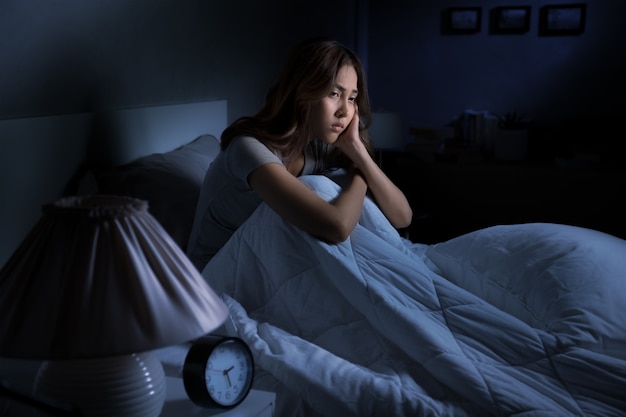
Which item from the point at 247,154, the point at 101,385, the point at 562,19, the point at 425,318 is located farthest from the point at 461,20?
the point at 101,385

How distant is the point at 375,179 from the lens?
7.14 feet

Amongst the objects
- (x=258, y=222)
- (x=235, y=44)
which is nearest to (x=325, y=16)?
(x=235, y=44)

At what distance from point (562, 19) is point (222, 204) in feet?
9.09

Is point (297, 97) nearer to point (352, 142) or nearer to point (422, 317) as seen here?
point (352, 142)

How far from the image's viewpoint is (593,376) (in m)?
1.38

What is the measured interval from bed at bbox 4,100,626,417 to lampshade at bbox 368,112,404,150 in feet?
6.40

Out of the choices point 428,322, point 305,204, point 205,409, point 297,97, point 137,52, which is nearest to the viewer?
point 205,409

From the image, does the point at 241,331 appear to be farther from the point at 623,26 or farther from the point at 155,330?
the point at 623,26

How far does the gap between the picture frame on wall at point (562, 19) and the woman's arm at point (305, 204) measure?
8.51 ft

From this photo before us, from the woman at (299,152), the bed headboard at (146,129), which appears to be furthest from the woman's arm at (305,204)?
the bed headboard at (146,129)

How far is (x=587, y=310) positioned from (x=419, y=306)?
33 cm

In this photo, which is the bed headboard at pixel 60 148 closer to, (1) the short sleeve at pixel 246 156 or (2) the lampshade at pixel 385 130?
(1) the short sleeve at pixel 246 156

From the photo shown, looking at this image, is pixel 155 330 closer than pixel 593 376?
Yes

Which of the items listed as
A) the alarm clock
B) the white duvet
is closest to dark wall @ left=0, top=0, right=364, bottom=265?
the white duvet
